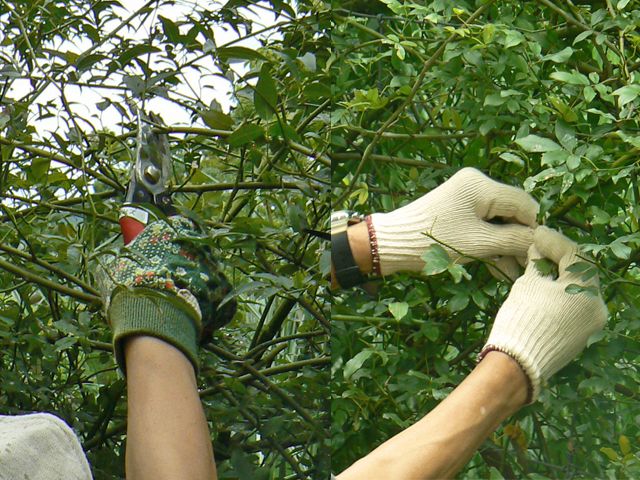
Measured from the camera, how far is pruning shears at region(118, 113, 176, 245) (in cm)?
105

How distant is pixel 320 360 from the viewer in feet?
3.43

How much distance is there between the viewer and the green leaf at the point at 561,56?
872 millimetres

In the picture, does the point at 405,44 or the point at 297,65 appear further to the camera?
the point at 297,65

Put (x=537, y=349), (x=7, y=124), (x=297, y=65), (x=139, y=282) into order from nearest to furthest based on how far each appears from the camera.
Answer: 1. (x=537, y=349)
2. (x=139, y=282)
3. (x=297, y=65)
4. (x=7, y=124)

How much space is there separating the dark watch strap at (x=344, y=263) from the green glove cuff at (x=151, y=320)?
6.6 inches

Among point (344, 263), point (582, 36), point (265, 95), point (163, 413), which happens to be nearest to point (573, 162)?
point (582, 36)

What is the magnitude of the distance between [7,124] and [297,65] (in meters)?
0.38

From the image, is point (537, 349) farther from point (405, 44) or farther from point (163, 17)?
point (163, 17)

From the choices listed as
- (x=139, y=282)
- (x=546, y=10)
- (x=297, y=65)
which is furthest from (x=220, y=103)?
(x=546, y=10)

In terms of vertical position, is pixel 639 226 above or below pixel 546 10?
below

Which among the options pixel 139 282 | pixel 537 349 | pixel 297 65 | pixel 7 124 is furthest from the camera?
pixel 7 124

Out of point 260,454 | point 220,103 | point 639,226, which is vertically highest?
point 220,103

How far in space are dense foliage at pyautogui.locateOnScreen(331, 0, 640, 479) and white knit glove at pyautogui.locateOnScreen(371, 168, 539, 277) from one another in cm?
1

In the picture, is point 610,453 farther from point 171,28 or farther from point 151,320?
point 171,28
